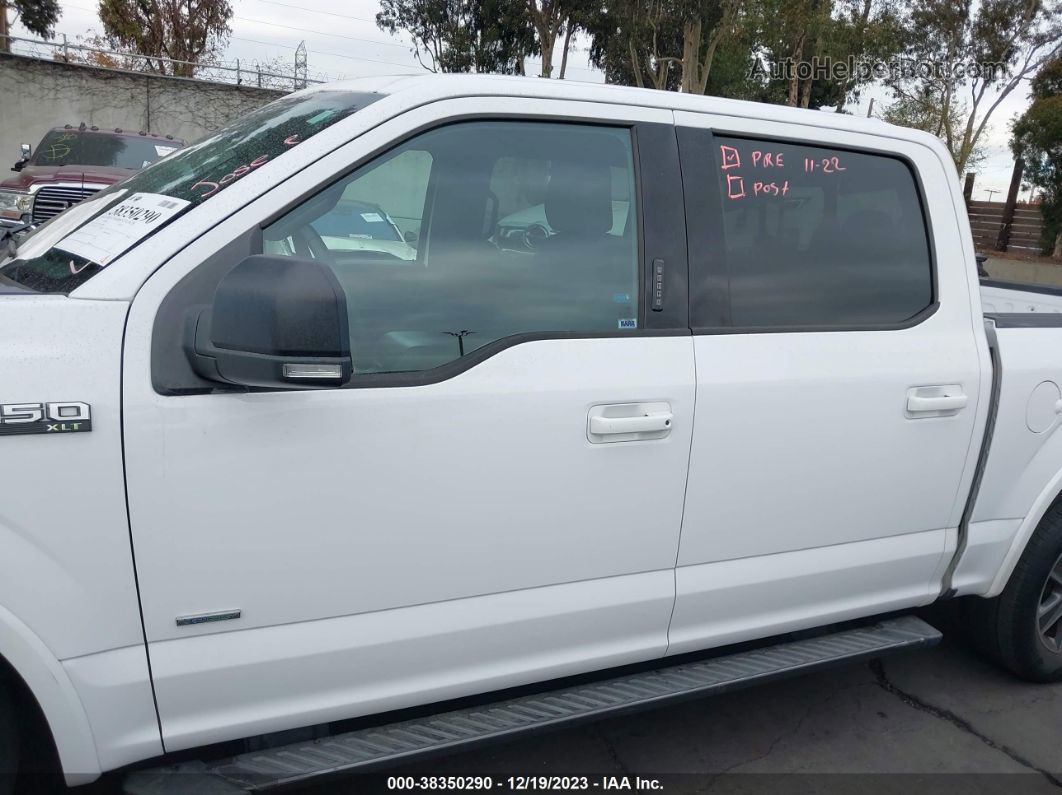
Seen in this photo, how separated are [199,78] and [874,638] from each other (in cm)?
2648

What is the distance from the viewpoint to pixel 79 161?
1211 centimetres

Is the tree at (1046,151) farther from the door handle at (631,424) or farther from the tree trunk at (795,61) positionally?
the door handle at (631,424)

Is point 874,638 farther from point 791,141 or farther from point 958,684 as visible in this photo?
point 791,141

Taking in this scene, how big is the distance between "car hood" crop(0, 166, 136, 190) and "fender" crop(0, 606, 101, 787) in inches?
376

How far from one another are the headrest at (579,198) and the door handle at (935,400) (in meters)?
1.13

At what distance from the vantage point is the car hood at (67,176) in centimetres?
1058

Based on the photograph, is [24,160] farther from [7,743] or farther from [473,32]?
[473,32]

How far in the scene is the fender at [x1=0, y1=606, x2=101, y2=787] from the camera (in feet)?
6.13

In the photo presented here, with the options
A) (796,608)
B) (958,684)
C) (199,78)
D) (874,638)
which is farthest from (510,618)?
(199,78)

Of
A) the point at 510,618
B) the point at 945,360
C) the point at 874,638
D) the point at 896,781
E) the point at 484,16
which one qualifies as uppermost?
the point at 484,16

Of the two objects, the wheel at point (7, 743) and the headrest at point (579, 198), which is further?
the headrest at point (579, 198)

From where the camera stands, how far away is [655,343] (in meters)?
2.53

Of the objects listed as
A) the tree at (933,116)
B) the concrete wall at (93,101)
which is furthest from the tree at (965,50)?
the concrete wall at (93,101)

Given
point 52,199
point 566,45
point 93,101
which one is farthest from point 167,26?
point 52,199
